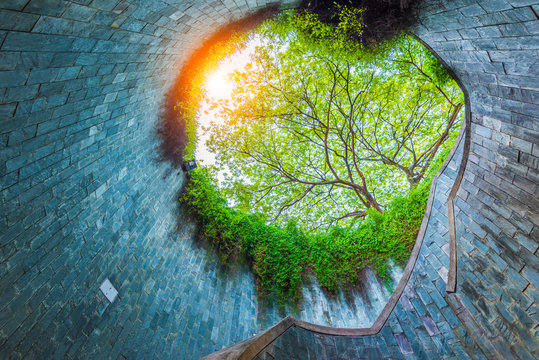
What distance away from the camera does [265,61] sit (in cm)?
765

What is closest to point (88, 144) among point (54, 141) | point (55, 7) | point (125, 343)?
point (54, 141)

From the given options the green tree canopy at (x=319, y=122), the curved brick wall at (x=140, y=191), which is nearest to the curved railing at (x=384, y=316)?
the curved brick wall at (x=140, y=191)

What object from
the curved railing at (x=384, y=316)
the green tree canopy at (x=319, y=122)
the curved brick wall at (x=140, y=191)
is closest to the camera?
the curved brick wall at (x=140, y=191)

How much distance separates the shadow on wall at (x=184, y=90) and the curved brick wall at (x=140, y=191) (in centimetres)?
37

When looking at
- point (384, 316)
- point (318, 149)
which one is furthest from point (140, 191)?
point (318, 149)

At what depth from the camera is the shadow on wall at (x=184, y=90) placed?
5.22 m

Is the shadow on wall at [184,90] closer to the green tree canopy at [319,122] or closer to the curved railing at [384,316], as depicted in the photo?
the green tree canopy at [319,122]

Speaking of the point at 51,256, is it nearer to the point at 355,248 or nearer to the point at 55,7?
the point at 55,7

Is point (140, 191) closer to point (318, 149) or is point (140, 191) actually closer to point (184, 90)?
point (184, 90)

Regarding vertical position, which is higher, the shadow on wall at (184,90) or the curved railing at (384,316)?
the shadow on wall at (184,90)

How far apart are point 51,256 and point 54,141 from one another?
1452 mm

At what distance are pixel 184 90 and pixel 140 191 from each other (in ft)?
8.66

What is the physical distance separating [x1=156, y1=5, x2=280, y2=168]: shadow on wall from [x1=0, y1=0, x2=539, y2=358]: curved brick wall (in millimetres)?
375

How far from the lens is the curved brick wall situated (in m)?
2.51
